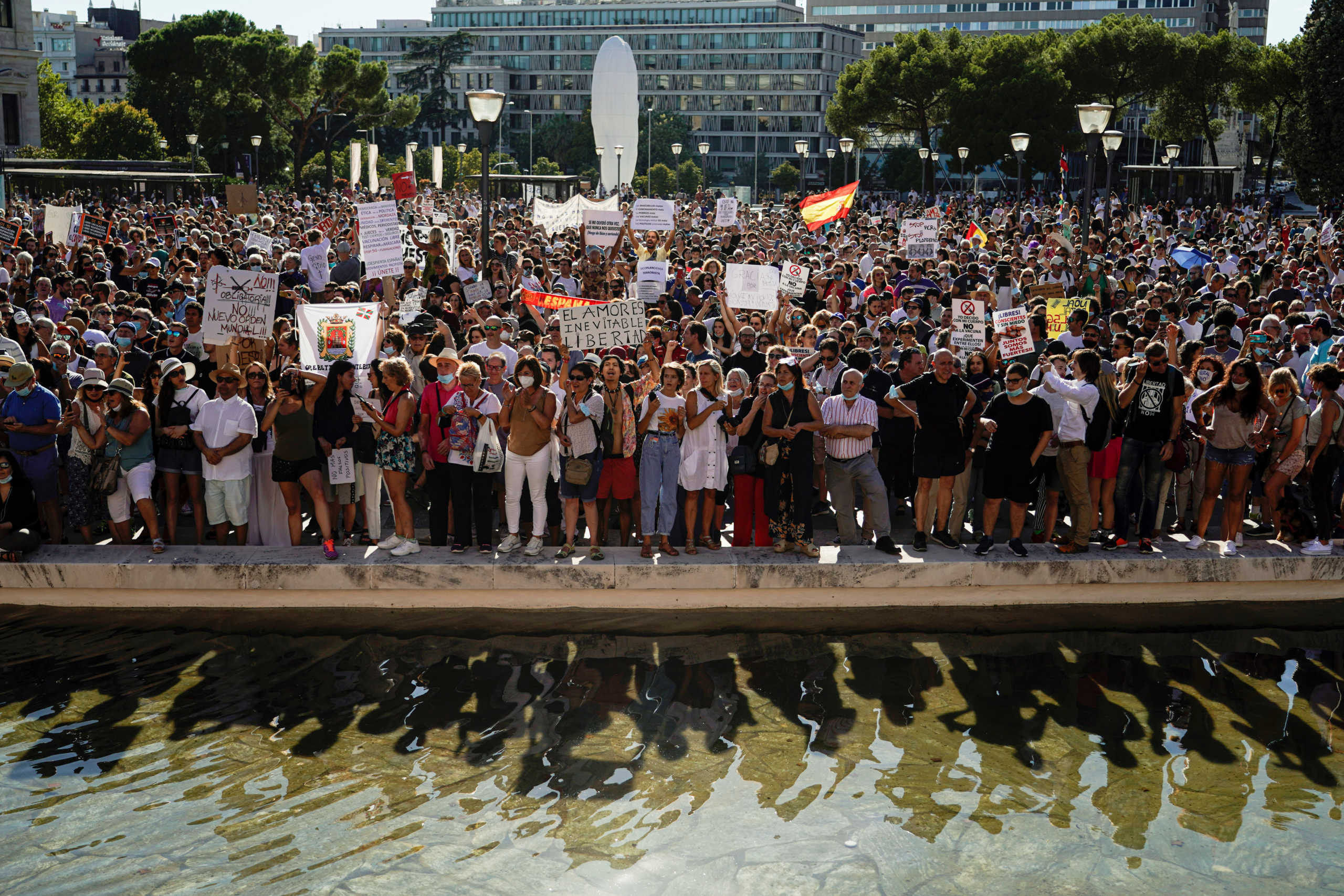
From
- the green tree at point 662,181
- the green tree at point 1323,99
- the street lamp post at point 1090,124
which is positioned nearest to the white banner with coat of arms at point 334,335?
the street lamp post at point 1090,124

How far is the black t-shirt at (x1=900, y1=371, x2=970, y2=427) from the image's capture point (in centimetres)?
975

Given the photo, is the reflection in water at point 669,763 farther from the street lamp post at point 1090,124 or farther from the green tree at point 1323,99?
the green tree at point 1323,99

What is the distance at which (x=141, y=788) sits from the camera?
691 cm

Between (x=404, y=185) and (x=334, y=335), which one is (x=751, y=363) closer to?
(x=334, y=335)

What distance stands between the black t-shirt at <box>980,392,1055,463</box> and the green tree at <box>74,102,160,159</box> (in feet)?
235

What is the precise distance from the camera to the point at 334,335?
1041 centimetres

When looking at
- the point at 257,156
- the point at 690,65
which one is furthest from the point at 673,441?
the point at 690,65

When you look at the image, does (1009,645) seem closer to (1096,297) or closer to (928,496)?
(928,496)

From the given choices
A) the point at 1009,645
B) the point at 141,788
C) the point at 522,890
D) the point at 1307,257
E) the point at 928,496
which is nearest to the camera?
the point at 522,890

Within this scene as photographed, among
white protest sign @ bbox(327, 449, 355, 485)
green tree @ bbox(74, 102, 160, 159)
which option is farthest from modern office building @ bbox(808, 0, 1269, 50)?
white protest sign @ bbox(327, 449, 355, 485)

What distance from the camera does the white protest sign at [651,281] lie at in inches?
598

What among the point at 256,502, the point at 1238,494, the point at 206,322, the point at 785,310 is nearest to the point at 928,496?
the point at 1238,494

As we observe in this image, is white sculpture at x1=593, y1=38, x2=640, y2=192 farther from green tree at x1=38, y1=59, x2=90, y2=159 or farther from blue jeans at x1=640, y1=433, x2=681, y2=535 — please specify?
blue jeans at x1=640, y1=433, x2=681, y2=535

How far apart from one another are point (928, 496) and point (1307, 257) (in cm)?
1535
